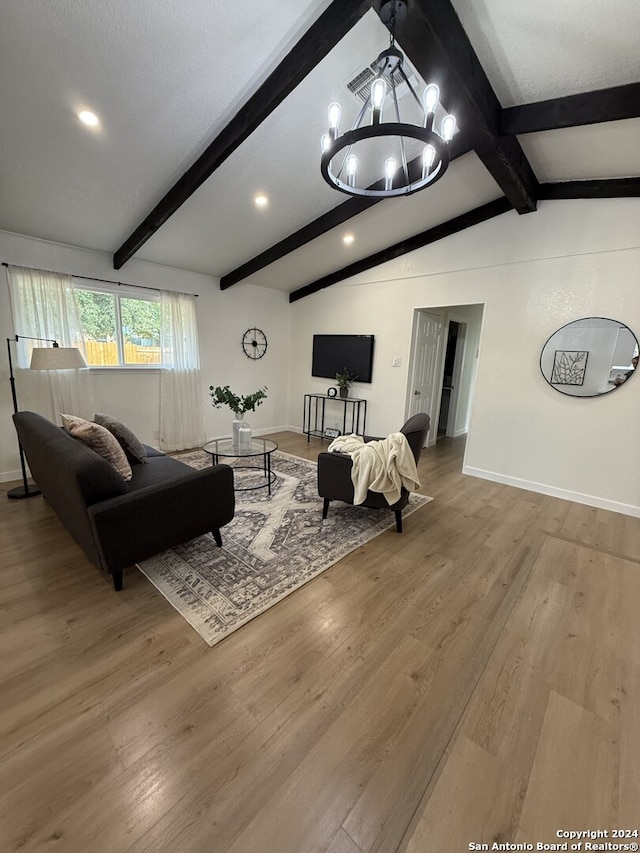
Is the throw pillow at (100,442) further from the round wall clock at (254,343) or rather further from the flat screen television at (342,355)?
the flat screen television at (342,355)

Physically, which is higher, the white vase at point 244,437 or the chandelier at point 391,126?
the chandelier at point 391,126

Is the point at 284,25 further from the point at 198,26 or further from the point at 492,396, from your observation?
the point at 492,396

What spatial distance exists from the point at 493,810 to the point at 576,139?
3.98 m

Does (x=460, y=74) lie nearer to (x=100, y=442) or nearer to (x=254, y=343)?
(x=100, y=442)

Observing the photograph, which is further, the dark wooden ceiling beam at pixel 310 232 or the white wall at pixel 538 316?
the white wall at pixel 538 316

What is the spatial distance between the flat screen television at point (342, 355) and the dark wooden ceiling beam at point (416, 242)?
0.86m

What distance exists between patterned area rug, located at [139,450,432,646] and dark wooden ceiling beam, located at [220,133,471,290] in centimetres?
286

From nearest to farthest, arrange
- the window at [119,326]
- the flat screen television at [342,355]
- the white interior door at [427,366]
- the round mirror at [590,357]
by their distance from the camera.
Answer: the round mirror at [590,357] < the window at [119,326] < the white interior door at [427,366] < the flat screen television at [342,355]

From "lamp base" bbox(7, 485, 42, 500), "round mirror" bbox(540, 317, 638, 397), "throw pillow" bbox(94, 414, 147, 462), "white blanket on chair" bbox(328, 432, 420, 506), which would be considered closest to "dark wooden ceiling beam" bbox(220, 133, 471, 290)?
"round mirror" bbox(540, 317, 638, 397)

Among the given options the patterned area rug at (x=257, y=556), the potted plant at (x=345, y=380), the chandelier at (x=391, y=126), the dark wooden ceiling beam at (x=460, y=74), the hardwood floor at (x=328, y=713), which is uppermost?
the dark wooden ceiling beam at (x=460, y=74)

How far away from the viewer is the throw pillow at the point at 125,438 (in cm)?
284

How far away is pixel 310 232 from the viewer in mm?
3828

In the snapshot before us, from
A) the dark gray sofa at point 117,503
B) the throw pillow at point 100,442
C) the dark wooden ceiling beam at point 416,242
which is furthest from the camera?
the dark wooden ceiling beam at point 416,242

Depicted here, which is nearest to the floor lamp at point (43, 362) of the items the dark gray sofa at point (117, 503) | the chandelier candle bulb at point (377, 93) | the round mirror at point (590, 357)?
the dark gray sofa at point (117, 503)
